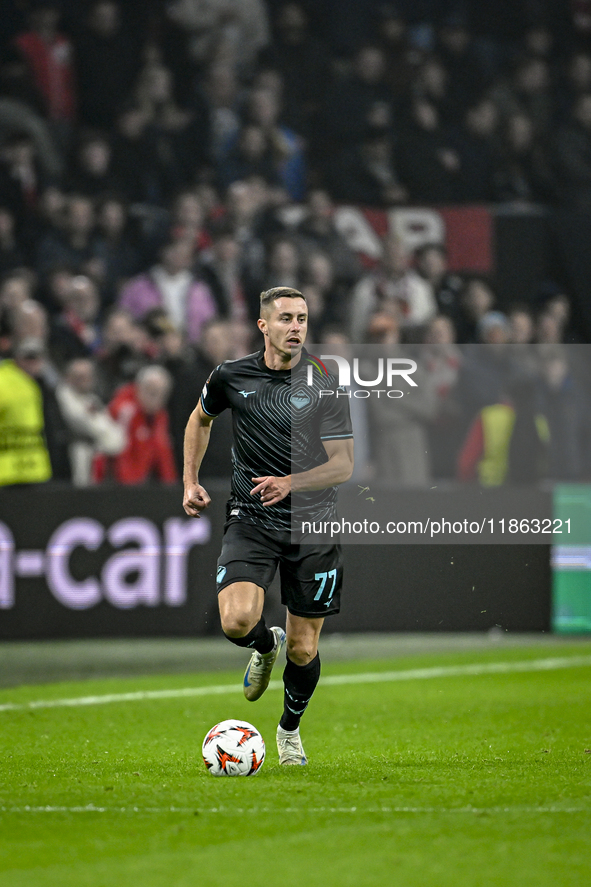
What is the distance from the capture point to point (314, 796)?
514 cm

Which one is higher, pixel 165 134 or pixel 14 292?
pixel 165 134

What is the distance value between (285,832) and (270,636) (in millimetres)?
1654

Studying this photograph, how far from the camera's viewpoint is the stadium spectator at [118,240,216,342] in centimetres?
1342

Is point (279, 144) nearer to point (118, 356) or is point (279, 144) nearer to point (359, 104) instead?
point (359, 104)

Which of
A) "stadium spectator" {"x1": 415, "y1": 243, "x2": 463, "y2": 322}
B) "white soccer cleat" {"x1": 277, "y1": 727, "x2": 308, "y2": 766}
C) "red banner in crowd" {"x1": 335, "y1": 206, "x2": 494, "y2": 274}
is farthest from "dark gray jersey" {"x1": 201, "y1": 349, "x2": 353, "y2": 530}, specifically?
"red banner in crowd" {"x1": 335, "y1": 206, "x2": 494, "y2": 274}

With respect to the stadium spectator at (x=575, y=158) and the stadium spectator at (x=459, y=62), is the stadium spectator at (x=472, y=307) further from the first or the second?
the stadium spectator at (x=459, y=62)

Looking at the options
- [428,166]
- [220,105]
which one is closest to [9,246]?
[220,105]

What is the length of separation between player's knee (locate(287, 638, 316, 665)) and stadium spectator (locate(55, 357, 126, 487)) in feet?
18.3

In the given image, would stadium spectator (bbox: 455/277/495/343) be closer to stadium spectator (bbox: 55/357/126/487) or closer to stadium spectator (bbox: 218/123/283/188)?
stadium spectator (bbox: 218/123/283/188)

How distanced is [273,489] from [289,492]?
0.26ft

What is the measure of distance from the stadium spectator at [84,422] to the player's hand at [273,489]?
5.76 metres

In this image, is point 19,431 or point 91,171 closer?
point 19,431

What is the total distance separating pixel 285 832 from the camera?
14.7 ft

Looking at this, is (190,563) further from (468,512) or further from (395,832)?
(395,832)
